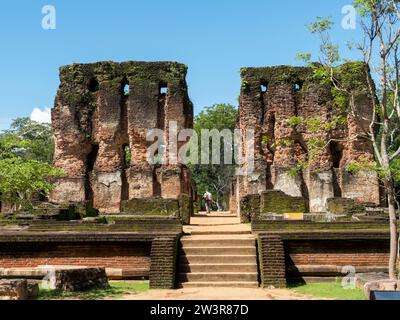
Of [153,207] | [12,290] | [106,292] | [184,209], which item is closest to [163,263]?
[106,292]

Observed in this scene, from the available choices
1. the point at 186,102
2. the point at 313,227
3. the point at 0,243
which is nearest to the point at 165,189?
the point at 186,102

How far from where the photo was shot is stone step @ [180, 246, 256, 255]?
35.9ft

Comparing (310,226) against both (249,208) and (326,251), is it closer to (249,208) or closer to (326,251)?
(326,251)

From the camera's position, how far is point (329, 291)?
30.3 feet

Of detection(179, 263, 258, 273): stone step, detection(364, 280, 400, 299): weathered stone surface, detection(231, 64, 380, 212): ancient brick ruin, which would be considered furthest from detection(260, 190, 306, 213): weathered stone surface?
detection(364, 280, 400, 299): weathered stone surface

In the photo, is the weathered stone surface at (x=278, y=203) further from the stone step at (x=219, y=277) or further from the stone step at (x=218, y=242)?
the stone step at (x=219, y=277)

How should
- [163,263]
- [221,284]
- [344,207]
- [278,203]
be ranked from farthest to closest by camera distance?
[344,207], [278,203], [163,263], [221,284]

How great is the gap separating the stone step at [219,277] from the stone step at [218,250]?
774 mm

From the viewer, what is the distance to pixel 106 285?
373 inches

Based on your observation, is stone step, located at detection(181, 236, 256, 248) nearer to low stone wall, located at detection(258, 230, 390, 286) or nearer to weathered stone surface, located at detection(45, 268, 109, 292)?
low stone wall, located at detection(258, 230, 390, 286)

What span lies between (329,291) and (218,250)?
2699mm

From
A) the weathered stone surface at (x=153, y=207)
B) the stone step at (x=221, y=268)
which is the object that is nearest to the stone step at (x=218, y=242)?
the stone step at (x=221, y=268)

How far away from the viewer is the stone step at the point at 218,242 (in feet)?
36.9
